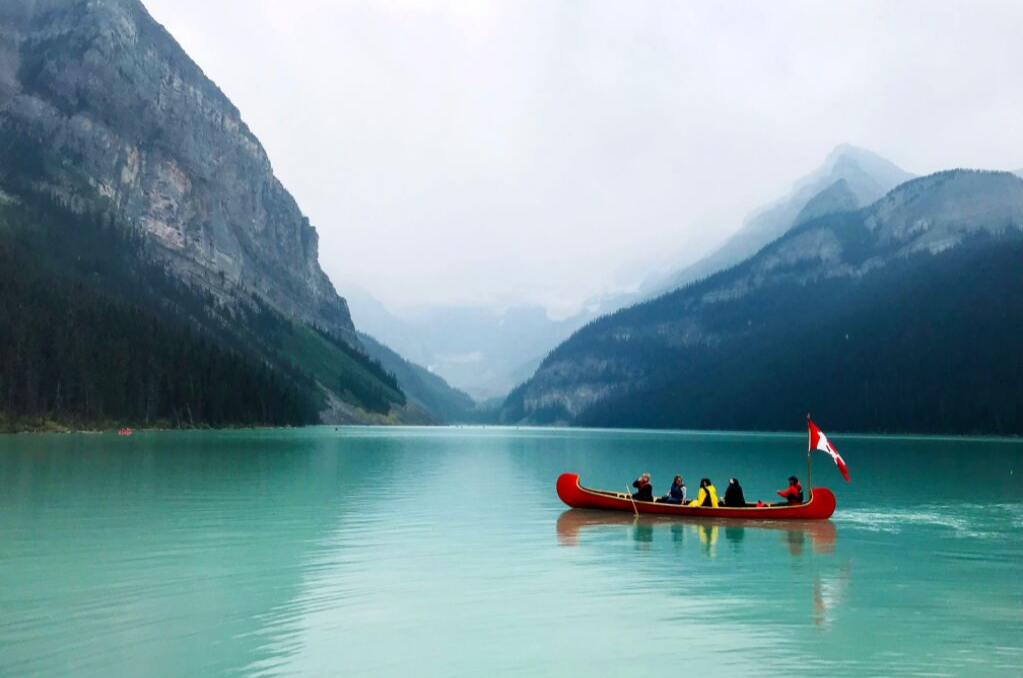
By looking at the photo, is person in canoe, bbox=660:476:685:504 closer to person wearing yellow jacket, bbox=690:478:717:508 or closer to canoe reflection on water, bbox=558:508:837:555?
canoe reflection on water, bbox=558:508:837:555

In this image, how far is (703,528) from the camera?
4584 centimetres

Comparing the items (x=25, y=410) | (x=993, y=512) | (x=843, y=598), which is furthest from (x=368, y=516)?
(x=25, y=410)

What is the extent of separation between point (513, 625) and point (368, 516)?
25679 mm

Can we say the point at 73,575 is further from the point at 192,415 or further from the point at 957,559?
the point at 192,415

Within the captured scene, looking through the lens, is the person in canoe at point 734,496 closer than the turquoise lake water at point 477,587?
No

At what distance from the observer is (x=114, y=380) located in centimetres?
16150

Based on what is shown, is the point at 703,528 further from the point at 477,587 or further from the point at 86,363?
the point at 86,363

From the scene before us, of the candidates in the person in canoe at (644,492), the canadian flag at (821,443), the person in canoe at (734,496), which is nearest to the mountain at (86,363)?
the person in canoe at (644,492)

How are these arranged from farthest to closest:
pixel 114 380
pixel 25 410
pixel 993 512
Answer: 1. pixel 114 380
2. pixel 25 410
3. pixel 993 512

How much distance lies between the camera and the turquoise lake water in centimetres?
1994

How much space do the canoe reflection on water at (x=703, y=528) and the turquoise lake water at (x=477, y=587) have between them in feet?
1.01

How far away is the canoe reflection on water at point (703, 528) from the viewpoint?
4053 cm

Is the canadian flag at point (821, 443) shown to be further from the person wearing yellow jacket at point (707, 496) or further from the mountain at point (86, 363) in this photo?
the mountain at point (86, 363)

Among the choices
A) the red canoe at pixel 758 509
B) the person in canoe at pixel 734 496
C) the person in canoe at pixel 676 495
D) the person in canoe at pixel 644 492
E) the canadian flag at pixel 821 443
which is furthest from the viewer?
the person in canoe at pixel 644 492
